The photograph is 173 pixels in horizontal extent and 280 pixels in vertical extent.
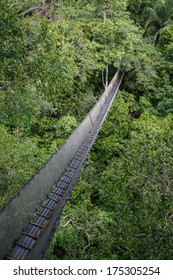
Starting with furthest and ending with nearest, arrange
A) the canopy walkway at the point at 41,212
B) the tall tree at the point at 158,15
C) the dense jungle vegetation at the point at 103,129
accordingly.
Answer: the tall tree at the point at 158,15 → the dense jungle vegetation at the point at 103,129 → the canopy walkway at the point at 41,212

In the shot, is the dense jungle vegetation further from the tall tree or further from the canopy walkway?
the tall tree

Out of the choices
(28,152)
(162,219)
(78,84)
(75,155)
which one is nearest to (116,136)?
(78,84)

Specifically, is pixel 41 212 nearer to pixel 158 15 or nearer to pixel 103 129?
pixel 103 129

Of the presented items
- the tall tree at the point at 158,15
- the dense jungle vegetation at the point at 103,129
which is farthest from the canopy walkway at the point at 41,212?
the tall tree at the point at 158,15

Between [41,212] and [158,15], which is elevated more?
[158,15]

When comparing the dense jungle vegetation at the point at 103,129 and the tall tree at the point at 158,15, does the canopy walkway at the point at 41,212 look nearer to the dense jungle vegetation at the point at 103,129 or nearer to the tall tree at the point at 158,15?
the dense jungle vegetation at the point at 103,129

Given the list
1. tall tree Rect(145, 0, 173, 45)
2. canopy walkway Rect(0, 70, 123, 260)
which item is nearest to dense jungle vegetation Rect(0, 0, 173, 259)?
canopy walkway Rect(0, 70, 123, 260)

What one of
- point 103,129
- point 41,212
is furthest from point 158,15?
point 41,212

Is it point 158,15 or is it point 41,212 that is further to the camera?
point 158,15

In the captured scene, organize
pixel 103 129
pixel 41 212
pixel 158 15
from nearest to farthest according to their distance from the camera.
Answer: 1. pixel 41 212
2. pixel 103 129
3. pixel 158 15
